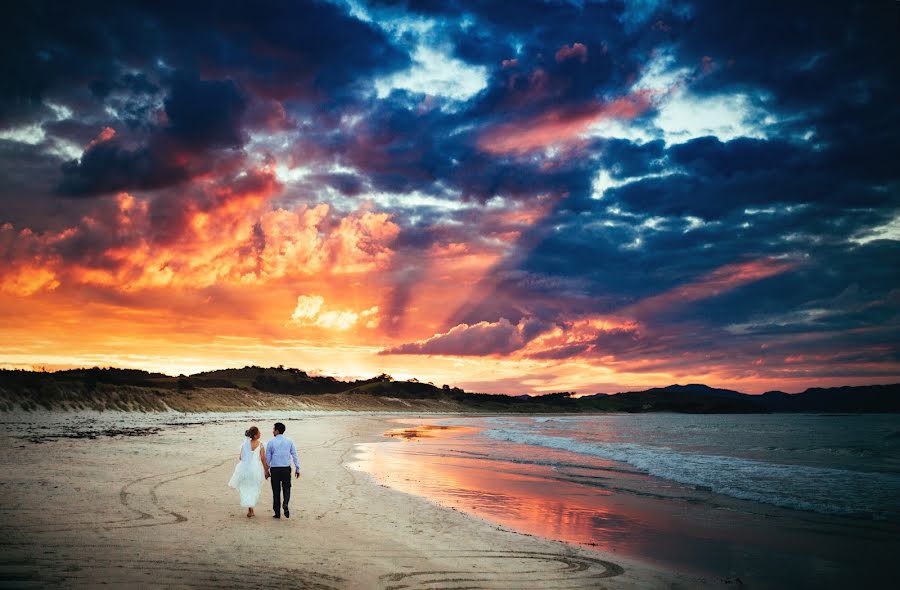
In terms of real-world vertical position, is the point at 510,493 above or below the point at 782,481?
below

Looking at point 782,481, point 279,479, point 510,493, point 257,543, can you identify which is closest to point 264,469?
point 279,479

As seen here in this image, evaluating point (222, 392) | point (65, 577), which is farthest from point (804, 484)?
point (222, 392)

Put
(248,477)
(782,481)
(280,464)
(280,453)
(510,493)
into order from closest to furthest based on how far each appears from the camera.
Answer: (248,477)
(280,464)
(280,453)
(510,493)
(782,481)

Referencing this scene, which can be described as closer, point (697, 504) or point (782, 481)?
point (697, 504)

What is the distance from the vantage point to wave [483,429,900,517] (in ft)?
66.3

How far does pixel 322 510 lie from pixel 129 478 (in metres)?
7.84

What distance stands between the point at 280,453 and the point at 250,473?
0.84m

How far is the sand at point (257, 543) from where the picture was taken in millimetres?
9133

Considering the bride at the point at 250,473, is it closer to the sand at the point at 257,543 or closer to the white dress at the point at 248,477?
the white dress at the point at 248,477

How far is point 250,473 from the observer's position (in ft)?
45.7

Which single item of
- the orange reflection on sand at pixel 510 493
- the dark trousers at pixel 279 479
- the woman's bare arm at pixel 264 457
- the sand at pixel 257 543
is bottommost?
the orange reflection on sand at pixel 510 493

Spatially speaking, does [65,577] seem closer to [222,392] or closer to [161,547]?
[161,547]

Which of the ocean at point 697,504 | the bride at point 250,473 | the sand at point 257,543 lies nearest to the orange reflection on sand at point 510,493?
the ocean at point 697,504

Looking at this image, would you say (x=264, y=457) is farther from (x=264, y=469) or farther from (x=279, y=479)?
(x=279, y=479)
